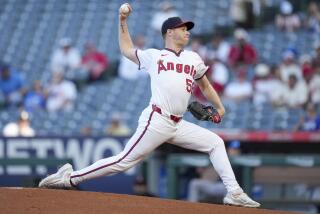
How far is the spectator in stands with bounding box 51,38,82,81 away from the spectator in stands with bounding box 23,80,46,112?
0.88 metres

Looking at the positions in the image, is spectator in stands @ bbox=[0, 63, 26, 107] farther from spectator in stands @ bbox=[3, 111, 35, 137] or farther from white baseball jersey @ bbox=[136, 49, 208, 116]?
white baseball jersey @ bbox=[136, 49, 208, 116]

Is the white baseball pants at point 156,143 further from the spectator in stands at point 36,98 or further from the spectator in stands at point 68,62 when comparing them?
the spectator in stands at point 68,62

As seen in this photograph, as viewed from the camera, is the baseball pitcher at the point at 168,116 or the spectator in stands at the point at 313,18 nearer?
the baseball pitcher at the point at 168,116

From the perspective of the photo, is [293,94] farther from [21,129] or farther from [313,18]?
[21,129]

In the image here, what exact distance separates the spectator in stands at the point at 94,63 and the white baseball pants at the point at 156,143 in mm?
8826

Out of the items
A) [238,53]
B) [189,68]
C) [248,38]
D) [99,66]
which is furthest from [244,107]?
[189,68]

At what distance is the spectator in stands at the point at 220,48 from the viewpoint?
15352 mm

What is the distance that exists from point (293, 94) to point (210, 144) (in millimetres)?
6531

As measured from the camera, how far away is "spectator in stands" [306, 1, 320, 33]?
51.9ft

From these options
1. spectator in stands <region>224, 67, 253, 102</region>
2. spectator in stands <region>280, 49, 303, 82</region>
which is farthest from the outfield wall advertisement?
spectator in stands <region>280, 49, 303, 82</region>

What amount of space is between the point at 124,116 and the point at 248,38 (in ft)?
9.31

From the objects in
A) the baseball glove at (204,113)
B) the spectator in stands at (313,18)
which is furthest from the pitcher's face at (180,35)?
the spectator in stands at (313,18)

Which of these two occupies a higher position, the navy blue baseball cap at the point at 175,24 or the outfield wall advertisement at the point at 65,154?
the navy blue baseball cap at the point at 175,24

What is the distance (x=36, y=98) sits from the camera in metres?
15.7
